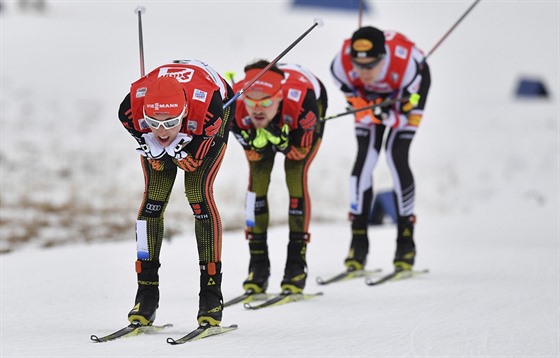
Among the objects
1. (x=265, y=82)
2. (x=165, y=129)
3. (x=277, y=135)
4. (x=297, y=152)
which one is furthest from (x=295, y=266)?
(x=165, y=129)

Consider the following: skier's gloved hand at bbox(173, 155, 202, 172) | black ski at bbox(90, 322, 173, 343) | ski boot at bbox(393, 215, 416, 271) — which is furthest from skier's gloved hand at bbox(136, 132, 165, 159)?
ski boot at bbox(393, 215, 416, 271)

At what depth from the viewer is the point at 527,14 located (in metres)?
33.5

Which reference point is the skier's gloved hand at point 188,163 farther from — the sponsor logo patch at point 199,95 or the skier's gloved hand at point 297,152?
the skier's gloved hand at point 297,152

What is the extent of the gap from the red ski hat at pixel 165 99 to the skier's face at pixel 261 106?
1.34 metres

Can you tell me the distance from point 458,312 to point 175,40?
17831mm

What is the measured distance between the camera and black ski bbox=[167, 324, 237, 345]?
5168mm

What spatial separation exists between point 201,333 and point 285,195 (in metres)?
9.00

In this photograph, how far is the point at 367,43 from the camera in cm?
777

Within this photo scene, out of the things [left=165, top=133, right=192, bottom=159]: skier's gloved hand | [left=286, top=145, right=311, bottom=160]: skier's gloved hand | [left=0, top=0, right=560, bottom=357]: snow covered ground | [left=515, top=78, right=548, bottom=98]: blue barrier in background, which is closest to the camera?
[left=165, top=133, right=192, bottom=159]: skier's gloved hand

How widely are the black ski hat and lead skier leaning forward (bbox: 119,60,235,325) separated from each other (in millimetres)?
2334

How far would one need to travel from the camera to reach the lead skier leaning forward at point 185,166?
17.5ft

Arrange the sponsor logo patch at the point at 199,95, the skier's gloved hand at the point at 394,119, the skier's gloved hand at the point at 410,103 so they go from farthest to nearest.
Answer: the skier's gloved hand at the point at 394,119 → the skier's gloved hand at the point at 410,103 → the sponsor logo patch at the point at 199,95

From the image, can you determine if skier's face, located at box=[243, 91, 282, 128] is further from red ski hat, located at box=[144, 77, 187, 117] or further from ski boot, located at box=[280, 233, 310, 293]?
red ski hat, located at box=[144, 77, 187, 117]

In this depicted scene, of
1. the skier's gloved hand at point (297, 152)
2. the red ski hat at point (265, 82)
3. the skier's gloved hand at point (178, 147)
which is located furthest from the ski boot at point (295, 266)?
the skier's gloved hand at point (178, 147)
